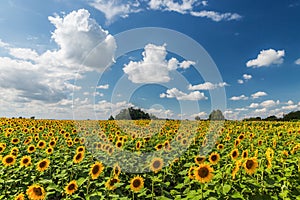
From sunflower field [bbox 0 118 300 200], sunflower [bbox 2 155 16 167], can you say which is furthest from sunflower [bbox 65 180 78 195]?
sunflower [bbox 2 155 16 167]

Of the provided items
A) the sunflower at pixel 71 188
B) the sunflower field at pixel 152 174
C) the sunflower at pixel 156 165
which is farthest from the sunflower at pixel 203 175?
the sunflower at pixel 71 188

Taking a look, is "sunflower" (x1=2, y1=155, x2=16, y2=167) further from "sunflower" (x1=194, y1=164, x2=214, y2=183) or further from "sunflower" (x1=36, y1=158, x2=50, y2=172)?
"sunflower" (x1=194, y1=164, x2=214, y2=183)

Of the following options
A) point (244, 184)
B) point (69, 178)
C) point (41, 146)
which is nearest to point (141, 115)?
point (41, 146)

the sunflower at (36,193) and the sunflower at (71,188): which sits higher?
the sunflower at (71,188)

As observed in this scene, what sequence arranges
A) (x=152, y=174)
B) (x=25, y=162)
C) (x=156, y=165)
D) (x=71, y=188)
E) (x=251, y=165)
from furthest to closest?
1. (x=25, y=162)
2. (x=152, y=174)
3. (x=156, y=165)
4. (x=71, y=188)
5. (x=251, y=165)

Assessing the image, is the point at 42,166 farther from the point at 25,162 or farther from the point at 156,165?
the point at 156,165

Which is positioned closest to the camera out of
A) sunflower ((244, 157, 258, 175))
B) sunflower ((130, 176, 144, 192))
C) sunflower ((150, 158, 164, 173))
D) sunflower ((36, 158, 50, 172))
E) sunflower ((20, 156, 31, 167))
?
sunflower ((244, 157, 258, 175))

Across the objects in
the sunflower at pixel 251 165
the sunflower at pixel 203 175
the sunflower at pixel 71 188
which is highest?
the sunflower at pixel 251 165

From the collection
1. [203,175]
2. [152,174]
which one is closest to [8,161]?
[152,174]

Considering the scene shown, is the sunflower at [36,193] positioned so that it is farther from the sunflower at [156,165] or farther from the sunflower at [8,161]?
the sunflower at [8,161]

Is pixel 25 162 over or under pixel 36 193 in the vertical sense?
over

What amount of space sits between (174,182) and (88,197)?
2404mm

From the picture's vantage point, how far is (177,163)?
6543 mm

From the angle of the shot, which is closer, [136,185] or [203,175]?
[203,175]
